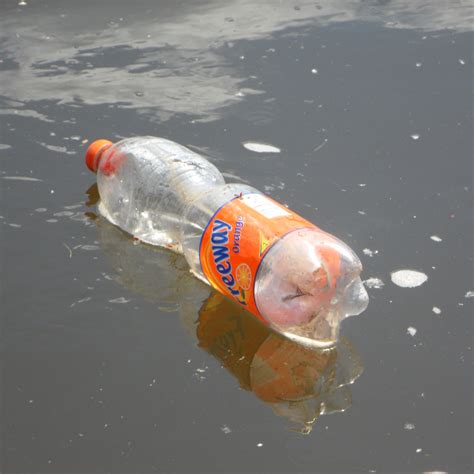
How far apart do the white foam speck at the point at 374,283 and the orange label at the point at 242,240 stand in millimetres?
202

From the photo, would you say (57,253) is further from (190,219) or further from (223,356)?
(223,356)

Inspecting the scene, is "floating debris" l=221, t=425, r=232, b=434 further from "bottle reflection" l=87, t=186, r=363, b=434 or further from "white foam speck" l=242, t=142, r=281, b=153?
"white foam speck" l=242, t=142, r=281, b=153

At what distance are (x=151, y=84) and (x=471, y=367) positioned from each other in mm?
1331

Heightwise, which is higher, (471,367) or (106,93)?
(106,93)

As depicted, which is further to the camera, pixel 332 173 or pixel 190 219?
pixel 332 173

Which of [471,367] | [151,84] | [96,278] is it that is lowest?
[471,367]

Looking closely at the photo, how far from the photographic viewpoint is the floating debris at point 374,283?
1.65 metres

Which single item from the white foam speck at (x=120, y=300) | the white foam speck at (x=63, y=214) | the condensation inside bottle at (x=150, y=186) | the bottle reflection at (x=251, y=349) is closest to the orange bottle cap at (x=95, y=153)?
the condensation inside bottle at (x=150, y=186)

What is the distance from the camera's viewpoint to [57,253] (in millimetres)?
1725

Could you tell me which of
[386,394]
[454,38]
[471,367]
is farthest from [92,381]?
[454,38]

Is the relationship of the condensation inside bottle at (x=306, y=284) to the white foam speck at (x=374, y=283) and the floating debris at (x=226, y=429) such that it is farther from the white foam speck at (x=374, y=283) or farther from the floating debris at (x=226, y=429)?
the floating debris at (x=226, y=429)

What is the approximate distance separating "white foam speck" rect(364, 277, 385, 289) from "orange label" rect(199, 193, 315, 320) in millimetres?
202

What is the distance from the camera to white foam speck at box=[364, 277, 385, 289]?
165 centimetres

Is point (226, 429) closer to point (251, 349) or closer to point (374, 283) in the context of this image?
point (251, 349)
